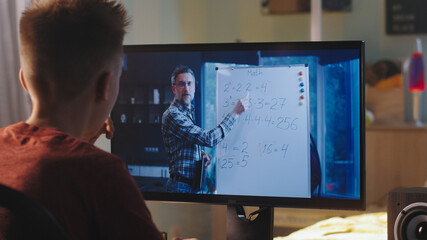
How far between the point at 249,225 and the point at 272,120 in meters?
0.23

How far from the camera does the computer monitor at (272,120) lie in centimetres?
100

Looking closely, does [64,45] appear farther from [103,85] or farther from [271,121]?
[271,121]

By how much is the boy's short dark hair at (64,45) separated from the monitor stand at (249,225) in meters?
0.47

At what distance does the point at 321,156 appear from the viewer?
3.29 feet

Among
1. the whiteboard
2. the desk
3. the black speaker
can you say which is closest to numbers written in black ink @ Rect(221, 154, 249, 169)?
the whiteboard

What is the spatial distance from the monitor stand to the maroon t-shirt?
42cm

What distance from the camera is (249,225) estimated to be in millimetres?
1089

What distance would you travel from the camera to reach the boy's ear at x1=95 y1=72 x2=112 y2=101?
30.6 inches

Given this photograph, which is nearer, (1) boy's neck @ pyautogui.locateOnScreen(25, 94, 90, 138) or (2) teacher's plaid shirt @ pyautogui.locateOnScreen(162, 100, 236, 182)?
(1) boy's neck @ pyautogui.locateOnScreen(25, 94, 90, 138)

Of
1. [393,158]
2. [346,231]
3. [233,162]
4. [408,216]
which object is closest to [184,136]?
[233,162]

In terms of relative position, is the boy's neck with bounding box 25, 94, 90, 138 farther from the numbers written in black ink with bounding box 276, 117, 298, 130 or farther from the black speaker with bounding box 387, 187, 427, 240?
the black speaker with bounding box 387, 187, 427, 240

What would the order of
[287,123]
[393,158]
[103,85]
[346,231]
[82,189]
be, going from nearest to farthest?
[82,189], [103,85], [287,123], [346,231], [393,158]

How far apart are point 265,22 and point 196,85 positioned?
277 cm

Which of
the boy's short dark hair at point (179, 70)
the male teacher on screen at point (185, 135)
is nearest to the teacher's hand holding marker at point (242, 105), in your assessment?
the male teacher on screen at point (185, 135)
